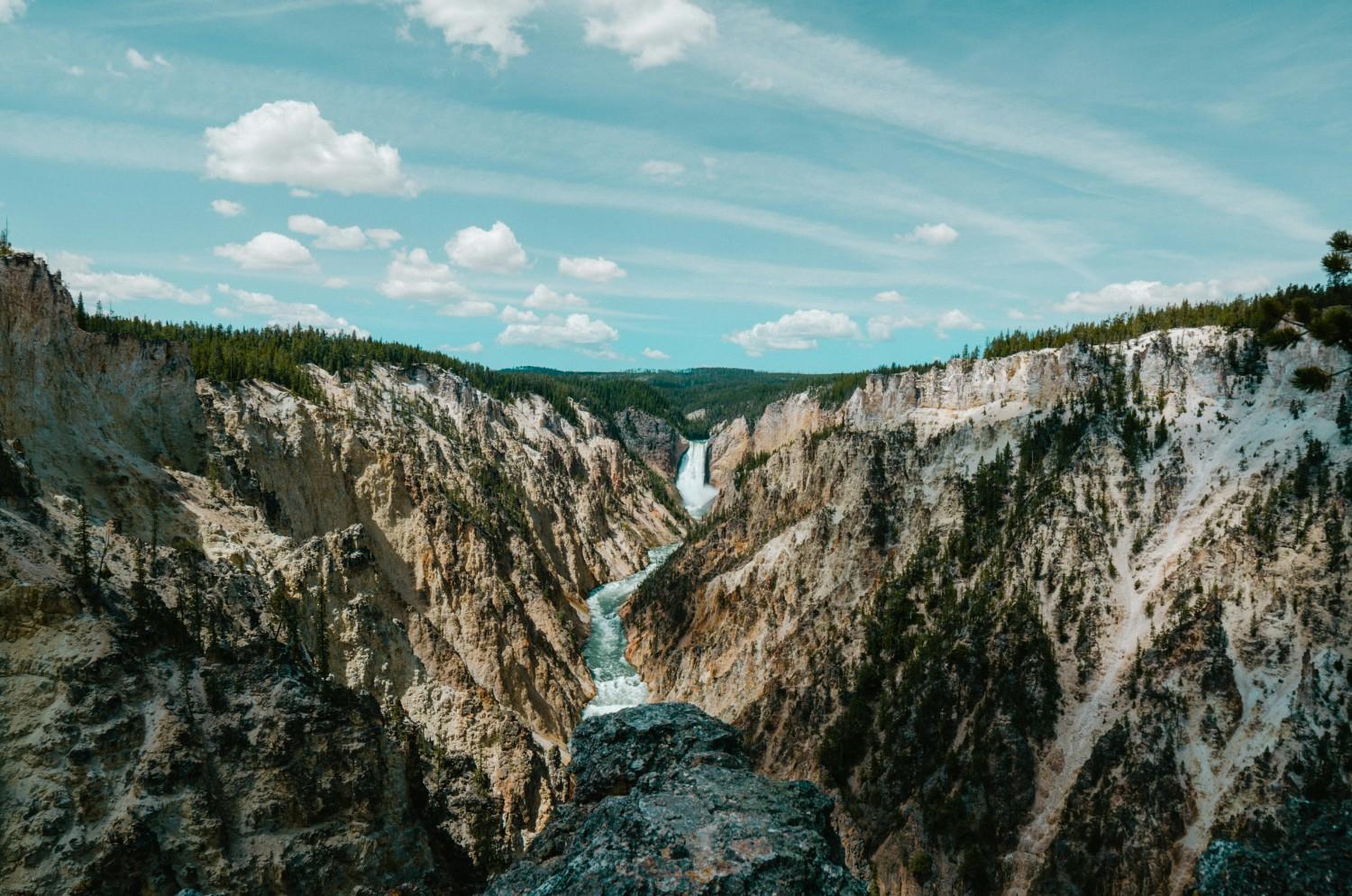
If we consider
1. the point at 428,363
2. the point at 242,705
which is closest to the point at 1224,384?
the point at 242,705

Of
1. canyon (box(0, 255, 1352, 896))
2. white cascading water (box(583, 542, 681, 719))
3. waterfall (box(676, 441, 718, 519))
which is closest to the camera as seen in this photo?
canyon (box(0, 255, 1352, 896))

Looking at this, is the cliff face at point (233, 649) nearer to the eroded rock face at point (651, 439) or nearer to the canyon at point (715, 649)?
the canyon at point (715, 649)

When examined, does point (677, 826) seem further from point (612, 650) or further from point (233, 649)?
point (612, 650)

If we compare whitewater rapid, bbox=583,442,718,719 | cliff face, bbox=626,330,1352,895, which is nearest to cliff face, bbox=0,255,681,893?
whitewater rapid, bbox=583,442,718,719

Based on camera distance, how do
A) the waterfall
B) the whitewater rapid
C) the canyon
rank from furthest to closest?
the waterfall
the whitewater rapid
the canyon

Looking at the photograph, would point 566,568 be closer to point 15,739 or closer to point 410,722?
point 410,722

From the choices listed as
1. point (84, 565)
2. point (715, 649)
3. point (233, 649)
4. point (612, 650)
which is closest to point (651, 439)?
point (612, 650)

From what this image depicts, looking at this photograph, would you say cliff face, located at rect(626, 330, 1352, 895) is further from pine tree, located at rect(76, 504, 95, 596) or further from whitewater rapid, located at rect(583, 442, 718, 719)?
pine tree, located at rect(76, 504, 95, 596)

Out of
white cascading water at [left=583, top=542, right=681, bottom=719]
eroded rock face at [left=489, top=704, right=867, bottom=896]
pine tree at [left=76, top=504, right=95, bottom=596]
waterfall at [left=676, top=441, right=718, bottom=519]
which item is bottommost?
white cascading water at [left=583, top=542, right=681, bottom=719]
